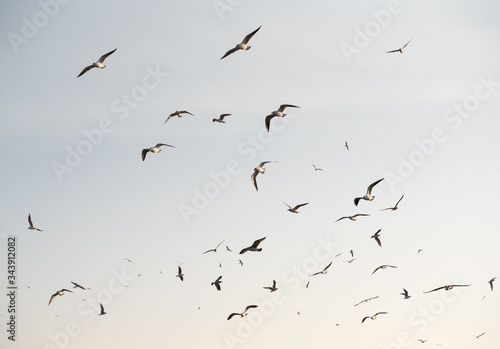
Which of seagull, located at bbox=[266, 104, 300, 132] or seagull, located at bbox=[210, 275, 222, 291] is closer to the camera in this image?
seagull, located at bbox=[266, 104, 300, 132]

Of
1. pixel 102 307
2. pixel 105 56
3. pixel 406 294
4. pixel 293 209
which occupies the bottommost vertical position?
pixel 406 294

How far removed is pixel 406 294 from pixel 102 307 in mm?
30117

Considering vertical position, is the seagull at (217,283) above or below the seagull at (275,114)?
below

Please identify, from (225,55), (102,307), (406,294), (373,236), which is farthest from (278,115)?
(102,307)

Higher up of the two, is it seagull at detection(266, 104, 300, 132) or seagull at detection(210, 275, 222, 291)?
seagull at detection(266, 104, 300, 132)

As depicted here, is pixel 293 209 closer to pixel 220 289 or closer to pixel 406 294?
pixel 220 289

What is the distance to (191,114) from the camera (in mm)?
51094

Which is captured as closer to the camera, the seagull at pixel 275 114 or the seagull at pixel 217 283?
the seagull at pixel 275 114

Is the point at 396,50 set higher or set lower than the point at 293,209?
higher

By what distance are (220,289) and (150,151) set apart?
1277cm

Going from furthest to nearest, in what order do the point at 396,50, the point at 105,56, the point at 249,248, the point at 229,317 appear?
the point at 229,317
the point at 396,50
the point at 105,56
the point at 249,248

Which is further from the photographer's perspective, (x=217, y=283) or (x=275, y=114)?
(x=217, y=283)

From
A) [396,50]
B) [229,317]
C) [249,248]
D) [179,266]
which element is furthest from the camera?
[179,266]

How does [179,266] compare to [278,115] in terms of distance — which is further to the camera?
[179,266]
